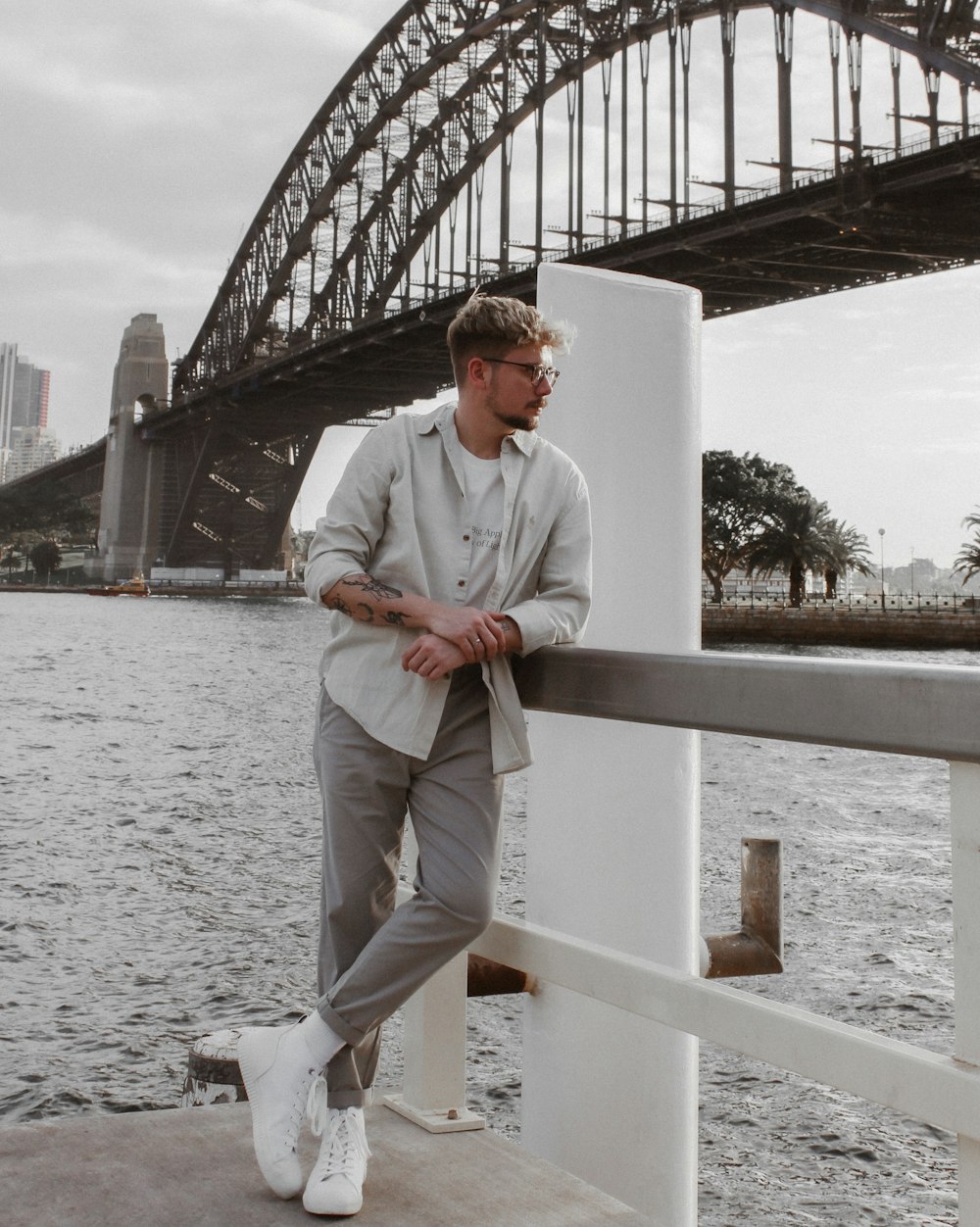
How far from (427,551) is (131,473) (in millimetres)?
50458

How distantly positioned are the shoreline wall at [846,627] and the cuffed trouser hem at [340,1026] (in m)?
29.6

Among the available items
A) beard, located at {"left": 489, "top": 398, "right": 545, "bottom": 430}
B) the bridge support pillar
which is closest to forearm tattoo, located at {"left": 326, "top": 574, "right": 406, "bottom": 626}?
beard, located at {"left": 489, "top": 398, "right": 545, "bottom": 430}

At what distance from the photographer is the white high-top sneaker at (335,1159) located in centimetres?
132

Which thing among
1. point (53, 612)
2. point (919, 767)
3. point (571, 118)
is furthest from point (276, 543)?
point (919, 767)

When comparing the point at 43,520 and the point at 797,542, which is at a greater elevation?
the point at 43,520

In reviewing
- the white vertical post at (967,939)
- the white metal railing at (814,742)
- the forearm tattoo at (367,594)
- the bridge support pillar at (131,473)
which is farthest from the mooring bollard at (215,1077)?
the bridge support pillar at (131,473)

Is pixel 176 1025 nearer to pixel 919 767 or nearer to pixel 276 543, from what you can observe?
pixel 919 767

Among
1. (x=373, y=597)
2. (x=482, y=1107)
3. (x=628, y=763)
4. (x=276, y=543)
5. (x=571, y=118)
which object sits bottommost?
(x=482, y=1107)

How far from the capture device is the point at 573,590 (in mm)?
1495

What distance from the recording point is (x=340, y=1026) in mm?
1455

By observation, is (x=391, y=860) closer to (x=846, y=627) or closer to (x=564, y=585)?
(x=564, y=585)

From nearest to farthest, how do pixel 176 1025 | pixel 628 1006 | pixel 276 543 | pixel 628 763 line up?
pixel 628 1006 < pixel 628 763 < pixel 176 1025 < pixel 276 543

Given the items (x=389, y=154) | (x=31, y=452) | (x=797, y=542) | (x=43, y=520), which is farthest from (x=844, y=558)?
(x=31, y=452)

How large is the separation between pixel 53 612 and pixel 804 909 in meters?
36.6
